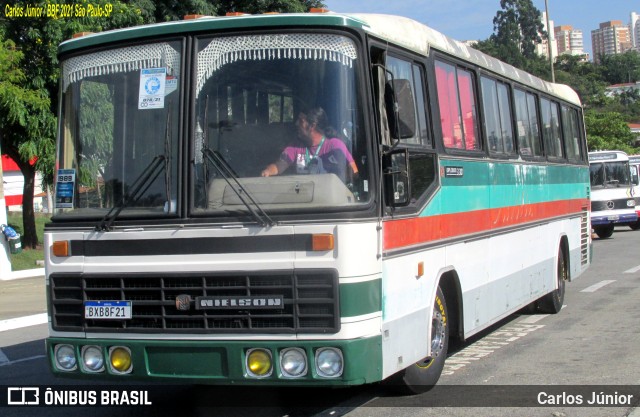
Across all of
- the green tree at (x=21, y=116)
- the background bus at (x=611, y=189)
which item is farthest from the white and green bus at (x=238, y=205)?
the background bus at (x=611, y=189)

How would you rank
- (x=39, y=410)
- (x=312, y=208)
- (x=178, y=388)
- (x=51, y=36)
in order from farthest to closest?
(x=51, y=36) → (x=178, y=388) → (x=39, y=410) → (x=312, y=208)

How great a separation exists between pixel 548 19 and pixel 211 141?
3339 centimetres

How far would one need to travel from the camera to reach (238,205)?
594 cm

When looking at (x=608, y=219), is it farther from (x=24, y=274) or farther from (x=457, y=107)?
(x=457, y=107)

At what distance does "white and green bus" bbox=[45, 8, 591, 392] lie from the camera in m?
5.82

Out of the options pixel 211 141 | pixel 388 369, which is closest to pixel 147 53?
pixel 211 141

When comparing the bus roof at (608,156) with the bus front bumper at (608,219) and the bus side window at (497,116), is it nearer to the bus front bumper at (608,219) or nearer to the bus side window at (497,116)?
the bus front bumper at (608,219)

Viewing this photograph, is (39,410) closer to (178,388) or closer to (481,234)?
(178,388)

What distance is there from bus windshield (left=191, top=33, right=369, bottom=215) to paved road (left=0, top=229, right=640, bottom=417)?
2.02 metres

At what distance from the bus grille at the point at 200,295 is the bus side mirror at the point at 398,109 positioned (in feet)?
3.88

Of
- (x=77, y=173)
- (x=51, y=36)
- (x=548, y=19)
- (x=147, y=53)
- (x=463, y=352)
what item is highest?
(x=548, y=19)

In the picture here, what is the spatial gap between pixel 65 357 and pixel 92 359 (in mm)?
247

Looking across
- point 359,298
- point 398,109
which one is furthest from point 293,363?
point 398,109

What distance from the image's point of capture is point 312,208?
5844 mm
